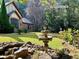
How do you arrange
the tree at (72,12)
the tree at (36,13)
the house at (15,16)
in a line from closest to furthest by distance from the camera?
the tree at (72,12)
the house at (15,16)
the tree at (36,13)

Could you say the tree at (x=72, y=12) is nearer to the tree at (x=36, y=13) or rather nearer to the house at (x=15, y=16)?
the tree at (x=36, y=13)

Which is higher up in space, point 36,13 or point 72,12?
point 72,12

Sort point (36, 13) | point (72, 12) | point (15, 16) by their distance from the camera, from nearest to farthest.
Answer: point (72, 12) < point (15, 16) < point (36, 13)

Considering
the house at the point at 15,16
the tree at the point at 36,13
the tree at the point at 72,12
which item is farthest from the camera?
the tree at the point at 36,13

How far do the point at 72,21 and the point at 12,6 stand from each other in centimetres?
884

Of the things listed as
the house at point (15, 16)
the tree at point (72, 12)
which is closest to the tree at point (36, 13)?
the house at point (15, 16)

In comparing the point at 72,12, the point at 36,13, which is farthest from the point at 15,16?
the point at 72,12

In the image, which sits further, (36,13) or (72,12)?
(36,13)

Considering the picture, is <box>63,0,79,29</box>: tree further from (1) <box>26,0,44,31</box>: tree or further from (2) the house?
(2) the house

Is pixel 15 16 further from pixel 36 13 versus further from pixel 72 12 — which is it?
pixel 72 12

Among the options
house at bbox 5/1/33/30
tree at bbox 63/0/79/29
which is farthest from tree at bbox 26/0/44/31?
tree at bbox 63/0/79/29

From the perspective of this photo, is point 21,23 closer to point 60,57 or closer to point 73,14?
point 73,14

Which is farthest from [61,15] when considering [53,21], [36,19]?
[36,19]

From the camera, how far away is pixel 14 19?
36.3 meters
